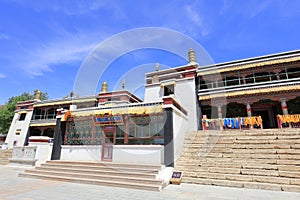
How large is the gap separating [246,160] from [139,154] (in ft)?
16.3

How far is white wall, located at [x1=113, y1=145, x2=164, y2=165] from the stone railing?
5383 millimetres

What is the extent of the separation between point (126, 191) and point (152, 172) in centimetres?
144

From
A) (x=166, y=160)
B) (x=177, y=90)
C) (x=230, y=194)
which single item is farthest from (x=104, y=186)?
(x=177, y=90)

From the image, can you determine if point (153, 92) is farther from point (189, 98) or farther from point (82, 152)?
point (82, 152)

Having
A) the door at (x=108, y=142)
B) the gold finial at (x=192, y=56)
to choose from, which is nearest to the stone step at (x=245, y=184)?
the door at (x=108, y=142)

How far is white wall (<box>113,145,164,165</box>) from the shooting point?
8203 millimetres

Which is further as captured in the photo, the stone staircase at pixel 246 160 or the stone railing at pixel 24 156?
the stone railing at pixel 24 156

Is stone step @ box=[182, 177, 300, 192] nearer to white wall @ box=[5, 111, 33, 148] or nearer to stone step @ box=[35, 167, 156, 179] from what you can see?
stone step @ box=[35, 167, 156, 179]

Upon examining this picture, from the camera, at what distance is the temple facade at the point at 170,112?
9164mm

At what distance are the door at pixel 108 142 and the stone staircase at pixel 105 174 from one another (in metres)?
1.20

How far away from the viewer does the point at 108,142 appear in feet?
33.3

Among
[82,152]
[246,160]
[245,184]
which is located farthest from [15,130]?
[245,184]

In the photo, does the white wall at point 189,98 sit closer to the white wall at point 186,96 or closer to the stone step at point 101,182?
the white wall at point 186,96

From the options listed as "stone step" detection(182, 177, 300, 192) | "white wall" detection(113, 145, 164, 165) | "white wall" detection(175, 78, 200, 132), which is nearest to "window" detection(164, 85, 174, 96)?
"white wall" detection(175, 78, 200, 132)
